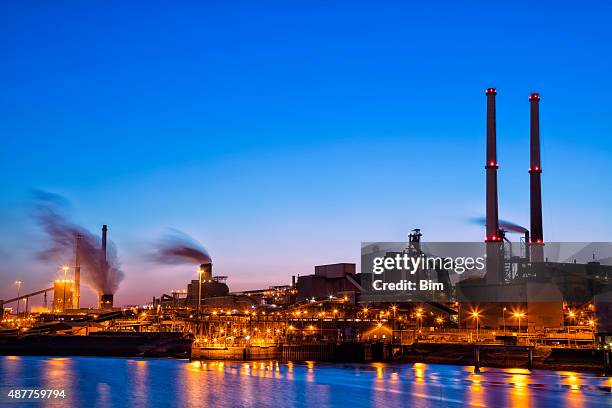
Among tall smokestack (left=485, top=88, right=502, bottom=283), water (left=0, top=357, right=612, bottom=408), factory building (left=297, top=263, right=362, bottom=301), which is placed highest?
tall smokestack (left=485, top=88, right=502, bottom=283)

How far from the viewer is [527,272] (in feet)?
289

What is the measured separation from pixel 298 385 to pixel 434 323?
46.1 metres

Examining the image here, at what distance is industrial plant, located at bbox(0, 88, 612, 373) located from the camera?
2889 inches

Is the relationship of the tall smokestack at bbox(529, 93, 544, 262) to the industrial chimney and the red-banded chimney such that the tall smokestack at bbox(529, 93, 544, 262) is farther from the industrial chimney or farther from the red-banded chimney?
the industrial chimney

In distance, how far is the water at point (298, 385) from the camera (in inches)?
1854

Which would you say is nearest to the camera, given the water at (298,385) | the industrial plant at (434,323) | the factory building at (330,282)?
the water at (298,385)

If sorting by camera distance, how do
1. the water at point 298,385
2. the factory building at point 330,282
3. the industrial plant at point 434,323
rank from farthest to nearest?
the factory building at point 330,282, the industrial plant at point 434,323, the water at point 298,385

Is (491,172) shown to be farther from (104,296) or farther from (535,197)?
(104,296)

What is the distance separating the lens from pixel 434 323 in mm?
98188

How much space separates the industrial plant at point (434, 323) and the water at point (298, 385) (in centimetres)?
417

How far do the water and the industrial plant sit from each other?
417 centimetres

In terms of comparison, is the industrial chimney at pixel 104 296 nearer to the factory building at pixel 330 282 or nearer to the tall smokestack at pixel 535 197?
the factory building at pixel 330 282

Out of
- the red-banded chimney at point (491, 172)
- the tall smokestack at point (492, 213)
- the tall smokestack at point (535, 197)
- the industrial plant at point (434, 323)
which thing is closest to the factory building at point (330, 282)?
the industrial plant at point (434, 323)

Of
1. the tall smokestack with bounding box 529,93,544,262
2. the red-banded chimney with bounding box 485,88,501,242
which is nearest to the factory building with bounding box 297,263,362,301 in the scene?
the tall smokestack with bounding box 529,93,544,262
